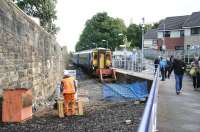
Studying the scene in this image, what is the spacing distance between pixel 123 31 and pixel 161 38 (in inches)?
1293

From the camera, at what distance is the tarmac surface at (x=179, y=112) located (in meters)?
10.9

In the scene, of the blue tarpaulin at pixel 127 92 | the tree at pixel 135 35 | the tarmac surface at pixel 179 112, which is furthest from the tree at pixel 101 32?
the tarmac surface at pixel 179 112

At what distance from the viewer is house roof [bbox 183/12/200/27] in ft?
239

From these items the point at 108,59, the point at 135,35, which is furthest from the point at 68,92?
the point at 135,35

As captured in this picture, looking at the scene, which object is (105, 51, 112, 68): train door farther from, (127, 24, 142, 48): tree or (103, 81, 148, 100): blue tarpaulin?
(127, 24, 142, 48): tree

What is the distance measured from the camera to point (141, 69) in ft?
137

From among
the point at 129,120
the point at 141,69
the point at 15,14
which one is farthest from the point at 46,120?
the point at 141,69

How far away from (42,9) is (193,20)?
2993 cm

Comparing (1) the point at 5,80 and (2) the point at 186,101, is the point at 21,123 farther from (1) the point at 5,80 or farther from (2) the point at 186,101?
(2) the point at 186,101

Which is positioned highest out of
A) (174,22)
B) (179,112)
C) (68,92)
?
(174,22)

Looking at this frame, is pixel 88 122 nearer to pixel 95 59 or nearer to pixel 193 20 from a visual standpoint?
pixel 95 59

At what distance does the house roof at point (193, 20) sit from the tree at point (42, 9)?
2690 centimetres

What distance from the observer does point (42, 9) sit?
53.2m

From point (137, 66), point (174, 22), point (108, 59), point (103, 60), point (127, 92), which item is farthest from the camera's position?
point (174, 22)
